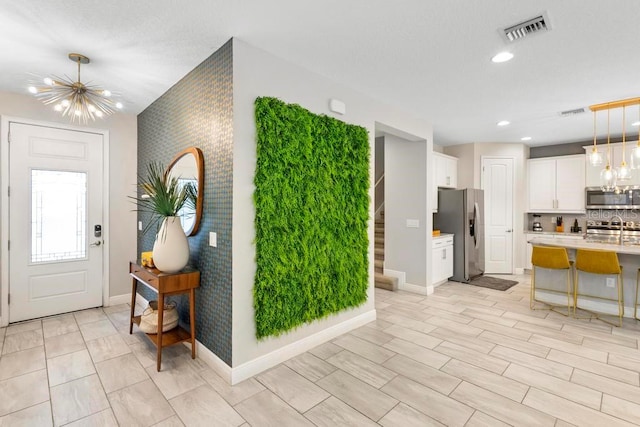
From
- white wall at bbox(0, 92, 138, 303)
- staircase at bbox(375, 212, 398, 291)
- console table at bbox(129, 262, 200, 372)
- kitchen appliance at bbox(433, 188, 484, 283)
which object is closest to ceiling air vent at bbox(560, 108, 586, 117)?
kitchen appliance at bbox(433, 188, 484, 283)

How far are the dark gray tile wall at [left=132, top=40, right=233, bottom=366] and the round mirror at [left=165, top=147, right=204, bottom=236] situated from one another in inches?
2.3

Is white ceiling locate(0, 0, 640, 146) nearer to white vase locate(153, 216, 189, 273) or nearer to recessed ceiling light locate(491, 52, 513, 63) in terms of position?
recessed ceiling light locate(491, 52, 513, 63)

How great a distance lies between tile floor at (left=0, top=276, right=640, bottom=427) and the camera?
2.08 meters

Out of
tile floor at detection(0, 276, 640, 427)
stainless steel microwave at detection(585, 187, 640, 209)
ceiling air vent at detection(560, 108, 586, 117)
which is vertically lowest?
tile floor at detection(0, 276, 640, 427)

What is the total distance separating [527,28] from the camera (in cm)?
238

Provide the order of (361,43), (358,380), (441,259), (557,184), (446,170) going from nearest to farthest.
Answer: (358,380), (361,43), (441,259), (446,170), (557,184)

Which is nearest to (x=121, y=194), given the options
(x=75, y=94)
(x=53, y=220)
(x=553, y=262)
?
(x=53, y=220)

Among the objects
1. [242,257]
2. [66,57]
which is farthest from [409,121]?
[66,57]

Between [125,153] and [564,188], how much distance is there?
308 inches

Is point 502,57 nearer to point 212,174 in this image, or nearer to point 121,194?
point 212,174

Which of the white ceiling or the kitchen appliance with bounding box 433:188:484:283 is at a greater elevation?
the white ceiling

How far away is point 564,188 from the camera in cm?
620

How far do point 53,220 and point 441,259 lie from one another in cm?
569

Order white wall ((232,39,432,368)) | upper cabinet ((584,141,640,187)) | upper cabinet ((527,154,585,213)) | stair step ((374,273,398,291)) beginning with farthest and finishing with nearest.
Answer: upper cabinet ((527,154,585,213))
upper cabinet ((584,141,640,187))
stair step ((374,273,398,291))
white wall ((232,39,432,368))
